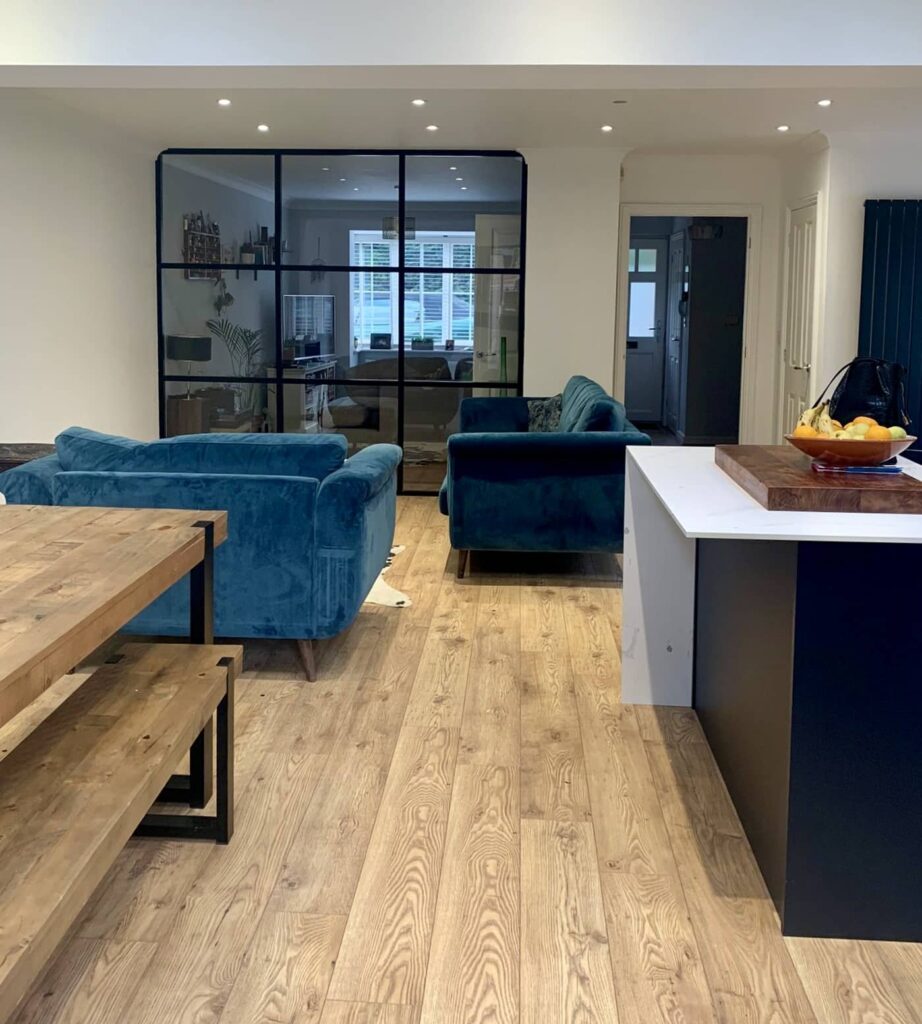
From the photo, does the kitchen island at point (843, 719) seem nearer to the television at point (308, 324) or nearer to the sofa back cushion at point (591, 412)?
the sofa back cushion at point (591, 412)

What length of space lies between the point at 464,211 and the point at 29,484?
4.52 metres

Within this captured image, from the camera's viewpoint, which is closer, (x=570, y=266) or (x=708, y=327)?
(x=570, y=266)

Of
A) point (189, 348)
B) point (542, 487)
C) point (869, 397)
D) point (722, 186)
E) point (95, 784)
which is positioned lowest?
point (95, 784)

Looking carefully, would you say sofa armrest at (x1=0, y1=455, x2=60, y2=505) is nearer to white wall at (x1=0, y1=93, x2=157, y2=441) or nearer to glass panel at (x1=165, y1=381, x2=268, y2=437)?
white wall at (x1=0, y1=93, x2=157, y2=441)

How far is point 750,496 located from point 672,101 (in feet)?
13.0

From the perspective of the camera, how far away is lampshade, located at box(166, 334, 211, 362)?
7.61 meters

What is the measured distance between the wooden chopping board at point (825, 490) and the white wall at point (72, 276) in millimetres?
4655

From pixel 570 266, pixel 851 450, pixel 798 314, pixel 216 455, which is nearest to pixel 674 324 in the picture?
pixel 798 314

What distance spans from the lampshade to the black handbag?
18.4 ft

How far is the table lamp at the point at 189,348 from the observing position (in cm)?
762

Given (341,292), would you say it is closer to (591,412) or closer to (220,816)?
(591,412)

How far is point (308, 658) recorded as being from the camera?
357 centimetres

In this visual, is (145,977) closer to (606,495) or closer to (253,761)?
(253,761)

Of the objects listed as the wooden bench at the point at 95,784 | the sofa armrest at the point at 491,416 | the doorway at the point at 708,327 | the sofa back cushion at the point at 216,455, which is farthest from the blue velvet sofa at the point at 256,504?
the doorway at the point at 708,327
